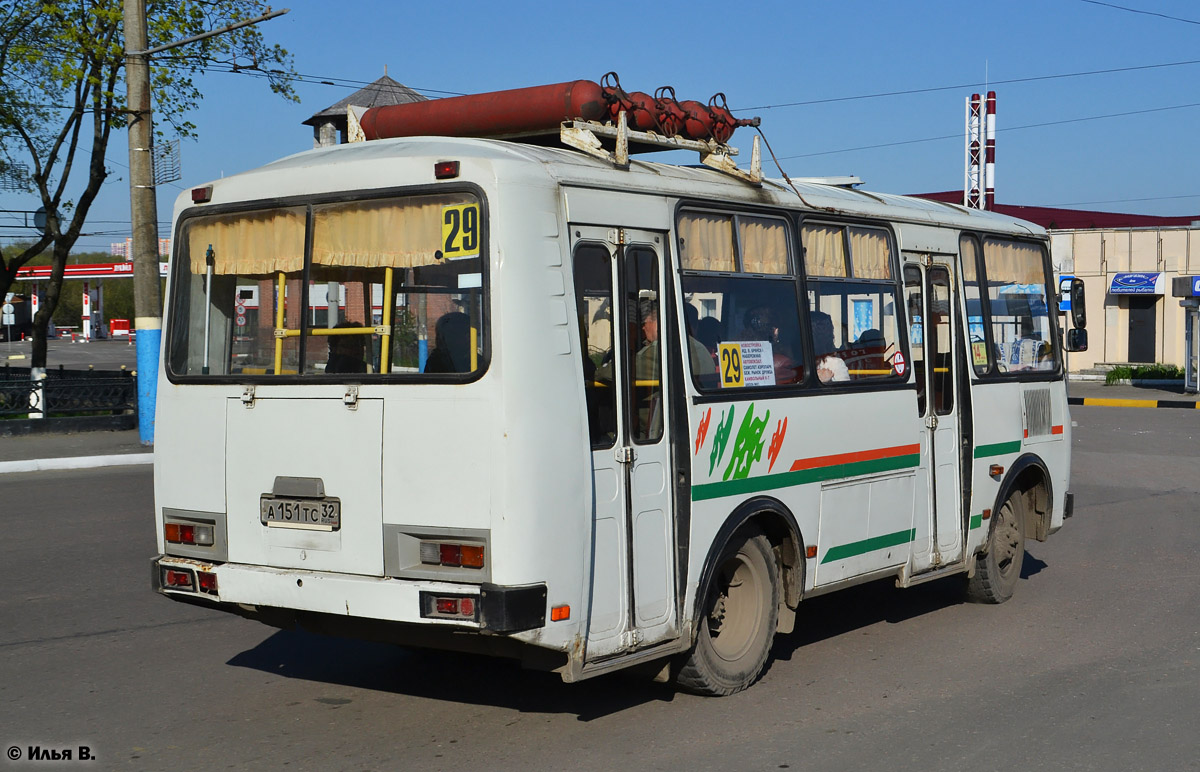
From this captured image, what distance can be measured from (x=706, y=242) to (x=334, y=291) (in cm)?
188

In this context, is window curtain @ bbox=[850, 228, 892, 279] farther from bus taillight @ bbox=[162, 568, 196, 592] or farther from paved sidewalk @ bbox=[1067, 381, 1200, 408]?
paved sidewalk @ bbox=[1067, 381, 1200, 408]

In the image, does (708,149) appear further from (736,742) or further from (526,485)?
(736,742)

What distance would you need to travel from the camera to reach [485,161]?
5.29m

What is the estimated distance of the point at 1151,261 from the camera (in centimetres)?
4250

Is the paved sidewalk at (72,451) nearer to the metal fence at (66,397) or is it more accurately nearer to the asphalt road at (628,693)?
the metal fence at (66,397)

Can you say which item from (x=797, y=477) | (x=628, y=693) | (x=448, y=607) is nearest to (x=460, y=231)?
(x=448, y=607)

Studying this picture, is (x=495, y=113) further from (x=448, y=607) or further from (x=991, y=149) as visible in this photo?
(x=991, y=149)

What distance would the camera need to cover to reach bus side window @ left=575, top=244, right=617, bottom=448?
5.55 m

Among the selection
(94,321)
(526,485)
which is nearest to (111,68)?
(526,485)

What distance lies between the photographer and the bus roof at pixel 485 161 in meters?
5.44

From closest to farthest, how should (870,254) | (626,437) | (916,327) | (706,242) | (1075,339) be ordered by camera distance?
1. (626,437)
2. (706,242)
3. (870,254)
4. (916,327)
5. (1075,339)

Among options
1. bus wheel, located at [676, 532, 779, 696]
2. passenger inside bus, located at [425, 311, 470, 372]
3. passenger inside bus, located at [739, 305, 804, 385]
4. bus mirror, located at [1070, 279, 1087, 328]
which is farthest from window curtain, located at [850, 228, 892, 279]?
passenger inside bus, located at [425, 311, 470, 372]

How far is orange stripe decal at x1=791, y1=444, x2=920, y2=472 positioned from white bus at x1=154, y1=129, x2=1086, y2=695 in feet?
0.07

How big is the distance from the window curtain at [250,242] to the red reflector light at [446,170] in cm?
81
